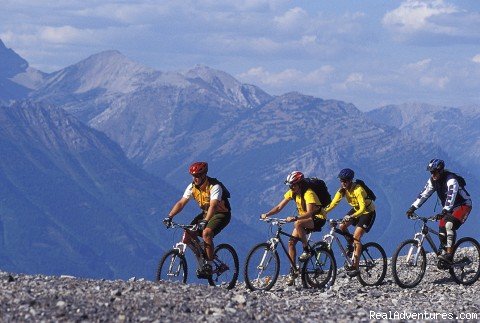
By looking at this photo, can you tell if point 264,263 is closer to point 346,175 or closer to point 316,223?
point 316,223

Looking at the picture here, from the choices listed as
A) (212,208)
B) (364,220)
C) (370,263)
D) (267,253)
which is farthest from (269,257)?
(370,263)

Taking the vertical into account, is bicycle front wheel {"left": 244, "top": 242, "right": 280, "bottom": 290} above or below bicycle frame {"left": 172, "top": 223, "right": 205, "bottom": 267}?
below

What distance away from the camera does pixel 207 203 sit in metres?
19.1

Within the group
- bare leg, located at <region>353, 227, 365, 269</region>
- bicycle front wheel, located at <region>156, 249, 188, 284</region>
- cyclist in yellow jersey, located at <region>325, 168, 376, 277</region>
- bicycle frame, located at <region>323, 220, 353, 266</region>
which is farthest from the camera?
bare leg, located at <region>353, 227, 365, 269</region>

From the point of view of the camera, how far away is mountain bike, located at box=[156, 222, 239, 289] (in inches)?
734

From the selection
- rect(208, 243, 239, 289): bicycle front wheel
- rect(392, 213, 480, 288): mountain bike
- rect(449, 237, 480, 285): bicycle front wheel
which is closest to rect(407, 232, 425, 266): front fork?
rect(392, 213, 480, 288): mountain bike

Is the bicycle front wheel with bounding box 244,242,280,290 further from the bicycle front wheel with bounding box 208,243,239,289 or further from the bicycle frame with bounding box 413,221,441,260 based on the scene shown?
the bicycle frame with bounding box 413,221,441,260

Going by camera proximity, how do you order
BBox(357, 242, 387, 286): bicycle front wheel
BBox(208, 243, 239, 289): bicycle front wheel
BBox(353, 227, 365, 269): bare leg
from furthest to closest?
BBox(357, 242, 387, 286): bicycle front wheel < BBox(353, 227, 365, 269): bare leg < BBox(208, 243, 239, 289): bicycle front wheel

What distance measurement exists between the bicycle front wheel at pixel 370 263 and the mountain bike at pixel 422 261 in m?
0.42

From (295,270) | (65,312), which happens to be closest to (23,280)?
(65,312)

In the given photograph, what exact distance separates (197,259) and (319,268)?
299cm

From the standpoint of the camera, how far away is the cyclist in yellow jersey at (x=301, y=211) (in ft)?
63.3

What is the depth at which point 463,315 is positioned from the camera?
1606 centimetres

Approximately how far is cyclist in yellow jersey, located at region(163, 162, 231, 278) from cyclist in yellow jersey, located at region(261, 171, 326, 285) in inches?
38.7
